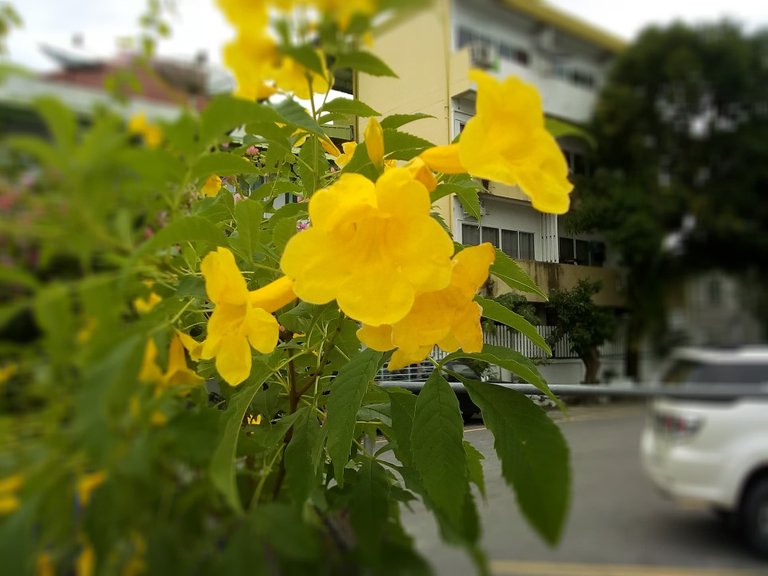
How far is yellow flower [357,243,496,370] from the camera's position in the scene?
24 centimetres

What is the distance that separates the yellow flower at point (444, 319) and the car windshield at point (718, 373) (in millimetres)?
683

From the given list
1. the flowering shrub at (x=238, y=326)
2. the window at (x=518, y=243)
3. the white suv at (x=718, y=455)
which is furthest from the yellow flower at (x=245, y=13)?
the white suv at (x=718, y=455)

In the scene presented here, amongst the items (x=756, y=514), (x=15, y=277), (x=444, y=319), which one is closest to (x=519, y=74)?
(x=444, y=319)

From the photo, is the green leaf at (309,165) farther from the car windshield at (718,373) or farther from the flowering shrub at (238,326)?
the car windshield at (718,373)

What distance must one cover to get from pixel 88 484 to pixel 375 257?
13cm

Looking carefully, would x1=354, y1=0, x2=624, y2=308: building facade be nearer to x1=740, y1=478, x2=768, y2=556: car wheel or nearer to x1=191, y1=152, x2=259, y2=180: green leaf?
x1=191, y1=152, x2=259, y2=180: green leaf

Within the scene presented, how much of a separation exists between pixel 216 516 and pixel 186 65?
0.18 m

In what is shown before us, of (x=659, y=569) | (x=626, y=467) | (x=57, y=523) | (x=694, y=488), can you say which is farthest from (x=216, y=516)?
(x=626, y=467)

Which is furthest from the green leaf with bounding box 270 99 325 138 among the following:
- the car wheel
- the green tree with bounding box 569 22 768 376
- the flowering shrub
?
the car wheel

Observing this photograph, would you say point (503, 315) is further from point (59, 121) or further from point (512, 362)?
point (59, 121)

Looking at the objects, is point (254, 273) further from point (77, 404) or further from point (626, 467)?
point (626, 467)

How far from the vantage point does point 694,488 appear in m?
1.42

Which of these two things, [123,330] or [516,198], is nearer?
[123,330]

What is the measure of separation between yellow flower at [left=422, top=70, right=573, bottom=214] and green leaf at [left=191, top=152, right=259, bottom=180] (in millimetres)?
96
